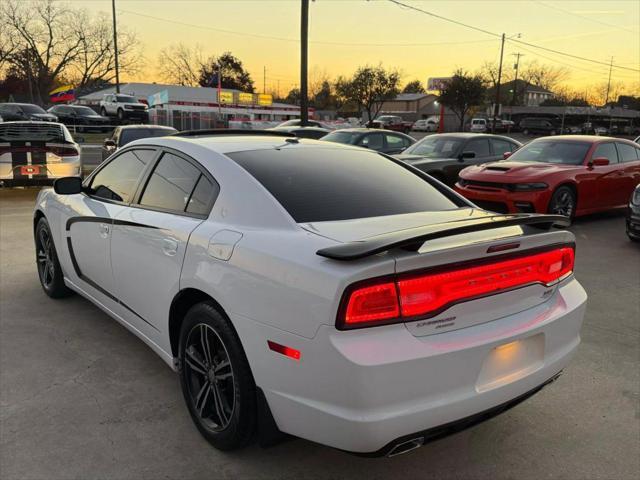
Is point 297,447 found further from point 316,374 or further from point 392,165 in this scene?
point 392,165

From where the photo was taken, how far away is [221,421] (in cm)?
265

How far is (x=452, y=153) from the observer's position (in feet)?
35.8

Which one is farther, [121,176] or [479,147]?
[479,147]

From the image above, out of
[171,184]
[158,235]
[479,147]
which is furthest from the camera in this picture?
[479,147]

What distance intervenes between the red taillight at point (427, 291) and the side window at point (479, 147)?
9157 millimetres

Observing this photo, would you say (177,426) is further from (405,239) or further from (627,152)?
(627,152)

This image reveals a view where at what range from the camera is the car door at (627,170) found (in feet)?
31.7

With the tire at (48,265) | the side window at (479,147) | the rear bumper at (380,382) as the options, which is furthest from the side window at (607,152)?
the tire at (48,265)

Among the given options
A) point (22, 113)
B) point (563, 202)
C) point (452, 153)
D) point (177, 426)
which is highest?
point (22, 113)

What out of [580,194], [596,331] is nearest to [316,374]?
[596,331]

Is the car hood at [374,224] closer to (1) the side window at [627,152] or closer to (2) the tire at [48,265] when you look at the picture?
(2) the tire at [48,265]

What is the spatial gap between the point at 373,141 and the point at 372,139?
0.05m

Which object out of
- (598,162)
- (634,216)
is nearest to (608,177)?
(598,162)

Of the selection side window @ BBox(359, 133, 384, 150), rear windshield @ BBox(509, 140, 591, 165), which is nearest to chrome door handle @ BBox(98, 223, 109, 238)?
rear windshield @ BBox(509, 140, 591, 165)
